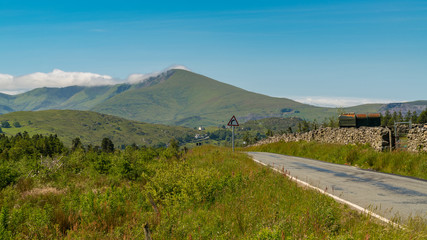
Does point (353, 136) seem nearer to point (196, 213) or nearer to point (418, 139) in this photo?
point (418, 139)

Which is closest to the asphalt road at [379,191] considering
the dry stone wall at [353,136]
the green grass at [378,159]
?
the green grass at [378,159]

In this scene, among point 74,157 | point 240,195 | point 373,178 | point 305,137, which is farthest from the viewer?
point 305,137

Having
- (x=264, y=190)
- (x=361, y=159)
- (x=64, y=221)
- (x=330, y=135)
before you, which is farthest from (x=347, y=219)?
(x=330, y=135)

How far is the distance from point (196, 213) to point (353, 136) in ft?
Answer: 69.8

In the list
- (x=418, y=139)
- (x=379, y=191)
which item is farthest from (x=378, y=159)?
(x=379, y=191)

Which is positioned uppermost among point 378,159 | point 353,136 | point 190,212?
point 353,136

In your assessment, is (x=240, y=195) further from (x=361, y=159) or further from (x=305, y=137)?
(x=305, y=137)

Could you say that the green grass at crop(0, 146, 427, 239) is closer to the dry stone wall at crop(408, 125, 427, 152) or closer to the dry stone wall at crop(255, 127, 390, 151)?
the dry stone wall at crop(408, 125, 427, 152)

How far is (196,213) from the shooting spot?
25.2 ft

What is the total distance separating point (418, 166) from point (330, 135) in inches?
621

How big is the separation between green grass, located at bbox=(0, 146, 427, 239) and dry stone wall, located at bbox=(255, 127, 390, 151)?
11.5 meters

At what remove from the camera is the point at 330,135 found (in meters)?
30.0

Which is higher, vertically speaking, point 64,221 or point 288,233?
point 288,233

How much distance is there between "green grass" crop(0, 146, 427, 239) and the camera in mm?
5980
